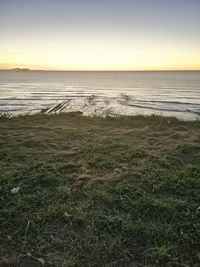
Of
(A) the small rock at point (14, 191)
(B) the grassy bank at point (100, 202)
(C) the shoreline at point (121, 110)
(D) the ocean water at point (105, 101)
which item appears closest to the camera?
(B) the grassy bank at point (100, 202)

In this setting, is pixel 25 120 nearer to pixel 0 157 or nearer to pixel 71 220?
pixel 0 157

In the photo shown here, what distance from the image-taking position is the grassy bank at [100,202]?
419cm

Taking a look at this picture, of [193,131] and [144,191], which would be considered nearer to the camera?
[144,191]

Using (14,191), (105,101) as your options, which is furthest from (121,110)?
(14,191)

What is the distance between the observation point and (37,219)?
4.99m

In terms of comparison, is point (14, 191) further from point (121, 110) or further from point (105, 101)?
point (105, 101)

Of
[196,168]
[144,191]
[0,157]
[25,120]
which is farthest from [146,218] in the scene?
[25,120]

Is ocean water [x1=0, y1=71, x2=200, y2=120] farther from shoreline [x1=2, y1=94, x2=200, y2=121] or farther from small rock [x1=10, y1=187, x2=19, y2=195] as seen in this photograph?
small rock [x1=10, y1=187, x2=19, y2=195]

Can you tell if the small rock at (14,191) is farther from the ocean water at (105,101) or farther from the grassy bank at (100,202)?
the ocean water at (105,101)

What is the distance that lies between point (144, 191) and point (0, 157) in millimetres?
4536

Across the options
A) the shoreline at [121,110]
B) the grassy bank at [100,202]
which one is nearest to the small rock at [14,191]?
the grassy bank at [100,202]

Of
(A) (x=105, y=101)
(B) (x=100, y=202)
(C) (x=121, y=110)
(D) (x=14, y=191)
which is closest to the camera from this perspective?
(B) (x=100, y=202)

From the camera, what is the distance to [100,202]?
568 centimetres

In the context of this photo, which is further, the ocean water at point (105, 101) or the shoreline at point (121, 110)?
the ocean water at point (105, 101)
